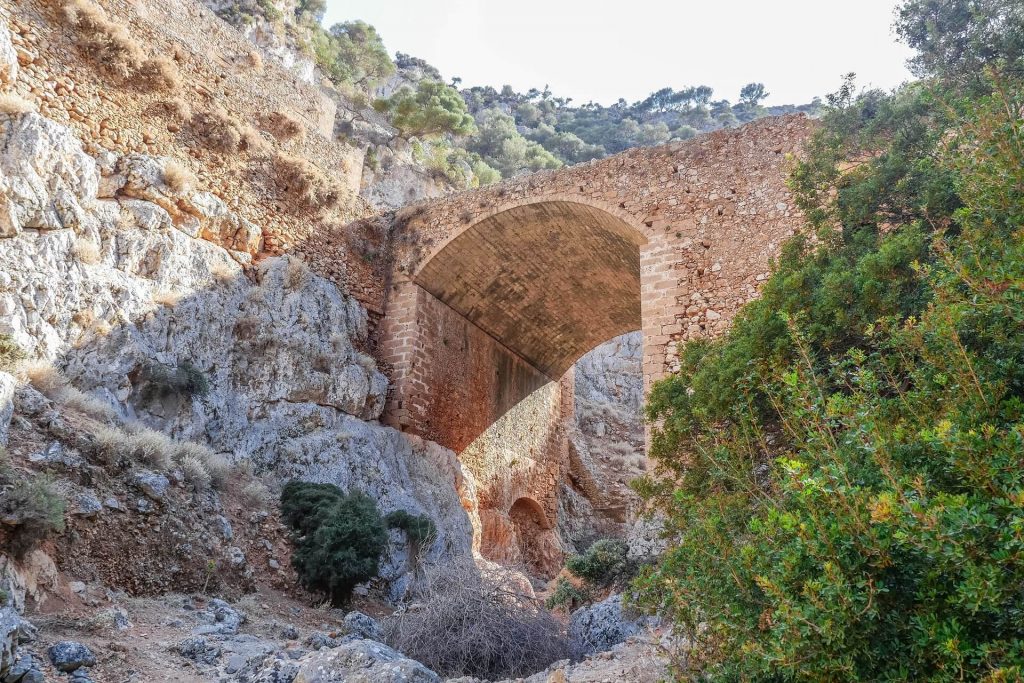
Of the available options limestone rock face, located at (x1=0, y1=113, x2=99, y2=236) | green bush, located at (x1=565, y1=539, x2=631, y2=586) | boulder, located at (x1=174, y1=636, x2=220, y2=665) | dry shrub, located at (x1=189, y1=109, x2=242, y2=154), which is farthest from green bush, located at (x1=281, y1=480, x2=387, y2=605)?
dry shrub, located at (x1=189, y1=109, x2=242, y2=154)

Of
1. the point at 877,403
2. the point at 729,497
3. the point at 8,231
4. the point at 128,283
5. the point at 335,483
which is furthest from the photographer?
the point at 335,483

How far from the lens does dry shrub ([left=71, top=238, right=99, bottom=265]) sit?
915cm

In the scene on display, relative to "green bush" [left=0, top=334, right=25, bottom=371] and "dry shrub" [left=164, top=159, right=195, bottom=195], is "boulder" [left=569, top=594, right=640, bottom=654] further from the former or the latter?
"dry shrub" [left=164, top=159, right=195, bottom=195]

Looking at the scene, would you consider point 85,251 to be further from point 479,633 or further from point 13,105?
point 479,633

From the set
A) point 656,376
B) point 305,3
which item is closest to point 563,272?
point 656,376

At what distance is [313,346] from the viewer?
38.1 feet

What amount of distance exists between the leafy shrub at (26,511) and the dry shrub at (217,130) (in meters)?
7.05

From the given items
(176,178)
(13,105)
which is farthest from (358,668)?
(176,178)

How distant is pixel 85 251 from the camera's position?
9.24 metres

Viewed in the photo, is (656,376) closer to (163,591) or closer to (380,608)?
(380,608)

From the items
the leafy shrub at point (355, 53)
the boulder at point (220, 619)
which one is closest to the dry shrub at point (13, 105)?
the boulder at point (220, 619)

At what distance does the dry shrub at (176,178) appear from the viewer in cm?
1077

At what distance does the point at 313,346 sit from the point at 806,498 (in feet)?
30.2

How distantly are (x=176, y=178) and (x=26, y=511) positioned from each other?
6474 millimetres
